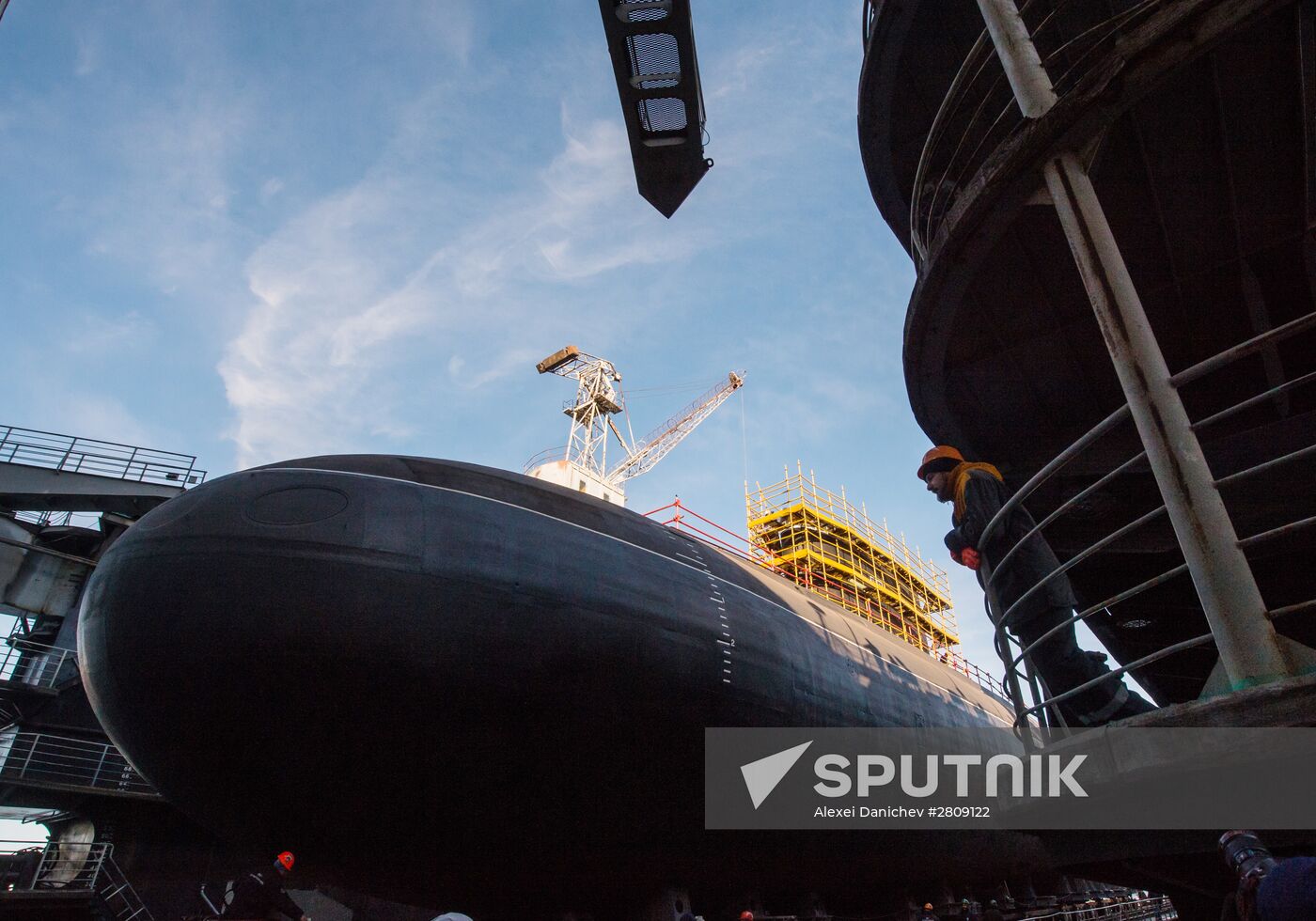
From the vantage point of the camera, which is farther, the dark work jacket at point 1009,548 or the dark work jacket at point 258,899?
the dark work jacket at point 258,899

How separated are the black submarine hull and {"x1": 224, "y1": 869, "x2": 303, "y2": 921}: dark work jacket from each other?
49 cm

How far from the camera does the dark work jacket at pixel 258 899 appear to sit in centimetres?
583

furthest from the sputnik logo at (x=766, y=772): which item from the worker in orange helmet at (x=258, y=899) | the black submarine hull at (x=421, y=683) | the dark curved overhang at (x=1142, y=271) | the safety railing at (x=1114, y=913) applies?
the safety railing at (x=1114, y=913)

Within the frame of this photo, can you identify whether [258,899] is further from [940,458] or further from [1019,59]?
[1019,59]

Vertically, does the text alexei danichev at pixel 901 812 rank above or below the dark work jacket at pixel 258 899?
above

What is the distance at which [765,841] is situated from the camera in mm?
8383

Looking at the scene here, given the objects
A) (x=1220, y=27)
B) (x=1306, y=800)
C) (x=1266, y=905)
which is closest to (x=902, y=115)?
(x=1220, y=27)

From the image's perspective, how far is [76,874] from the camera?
15.0m

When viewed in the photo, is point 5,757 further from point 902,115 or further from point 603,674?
point 902,115

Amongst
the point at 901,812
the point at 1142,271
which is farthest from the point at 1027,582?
the point at 901,812

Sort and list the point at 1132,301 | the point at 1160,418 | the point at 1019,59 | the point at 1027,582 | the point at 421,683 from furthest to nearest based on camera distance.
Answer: the point at 421,683, the point at 1027,582, the point at 1019,59, the point at 1132,301, the point at 1160,418

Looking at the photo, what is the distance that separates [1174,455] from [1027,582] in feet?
7.43

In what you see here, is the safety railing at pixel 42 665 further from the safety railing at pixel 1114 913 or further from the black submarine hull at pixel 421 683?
the safety railing at pixel 1114 913

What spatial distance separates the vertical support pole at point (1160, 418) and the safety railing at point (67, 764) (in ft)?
59.0
